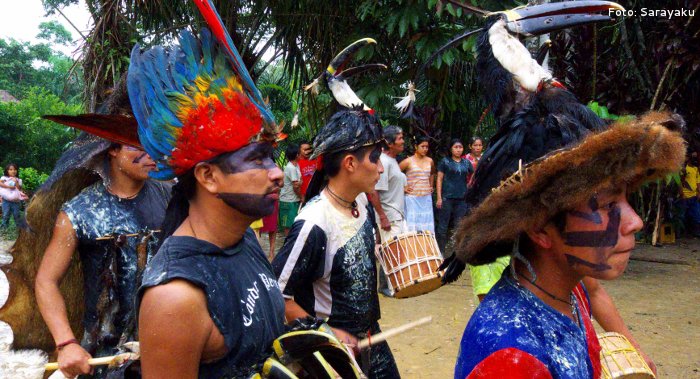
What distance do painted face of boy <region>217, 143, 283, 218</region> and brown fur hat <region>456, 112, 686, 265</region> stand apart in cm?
75

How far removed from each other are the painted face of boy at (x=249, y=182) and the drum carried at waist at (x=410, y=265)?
201 centimetres

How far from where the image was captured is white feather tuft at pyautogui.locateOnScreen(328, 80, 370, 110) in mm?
4185

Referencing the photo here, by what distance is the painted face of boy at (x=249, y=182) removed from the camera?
85.1 inches

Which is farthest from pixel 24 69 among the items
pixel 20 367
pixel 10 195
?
pixel 20 367

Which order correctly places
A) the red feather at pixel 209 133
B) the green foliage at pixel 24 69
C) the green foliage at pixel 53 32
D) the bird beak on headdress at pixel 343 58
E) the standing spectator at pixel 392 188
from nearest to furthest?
the red feather at pixel 209 133 → the bird beak on headdress at pixel 343 58 → the standing spectator at pixel 392 188 → the green foliage at pixel 24 69 → the green foliage at pixel 53 32

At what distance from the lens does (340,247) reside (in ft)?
11.2

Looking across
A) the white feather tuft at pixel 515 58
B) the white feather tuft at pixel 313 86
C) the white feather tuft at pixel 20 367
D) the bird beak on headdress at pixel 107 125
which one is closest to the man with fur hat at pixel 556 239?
the white feather tuft at pixel 515 58

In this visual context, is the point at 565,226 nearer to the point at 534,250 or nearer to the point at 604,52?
the point at 534,250

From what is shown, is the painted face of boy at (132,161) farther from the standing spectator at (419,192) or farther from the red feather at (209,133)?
the standing spectator at (419,192)

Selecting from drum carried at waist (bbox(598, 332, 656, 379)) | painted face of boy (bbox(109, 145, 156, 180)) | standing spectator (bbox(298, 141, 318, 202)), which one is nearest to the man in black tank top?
painted face of boy (bbox(109, 145, 156, 180))

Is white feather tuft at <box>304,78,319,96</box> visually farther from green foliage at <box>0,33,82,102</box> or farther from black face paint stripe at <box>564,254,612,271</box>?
green foliage at <box>0,33,82,102</box>

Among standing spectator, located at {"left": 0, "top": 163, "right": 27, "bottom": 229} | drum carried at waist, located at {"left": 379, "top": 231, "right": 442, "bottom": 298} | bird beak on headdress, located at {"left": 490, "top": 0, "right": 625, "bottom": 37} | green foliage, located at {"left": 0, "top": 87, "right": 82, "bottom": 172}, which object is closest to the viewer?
bird beak on headdress, located at {"left": 490, "top": 0, "right": 625, "bottom": 37}

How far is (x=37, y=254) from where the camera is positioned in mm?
3232

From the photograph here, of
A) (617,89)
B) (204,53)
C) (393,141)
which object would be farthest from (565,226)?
(617,89)
